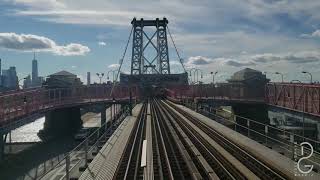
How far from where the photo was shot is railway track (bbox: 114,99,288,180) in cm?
2259

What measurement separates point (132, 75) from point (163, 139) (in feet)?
371

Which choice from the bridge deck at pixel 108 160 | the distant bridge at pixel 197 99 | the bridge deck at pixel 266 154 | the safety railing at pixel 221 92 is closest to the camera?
the bridge deck at pixel 108 160

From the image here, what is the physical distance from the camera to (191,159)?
89.9 feet

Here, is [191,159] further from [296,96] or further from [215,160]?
[296,96]

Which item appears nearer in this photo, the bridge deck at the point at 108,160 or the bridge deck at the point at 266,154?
the bridge deck at the point at 108,160

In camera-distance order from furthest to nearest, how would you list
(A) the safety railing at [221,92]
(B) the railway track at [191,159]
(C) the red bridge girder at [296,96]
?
(A) the safety railing at [221,92], (C) the red bridge girder at [296,96], (B) the railway track at [191,159]

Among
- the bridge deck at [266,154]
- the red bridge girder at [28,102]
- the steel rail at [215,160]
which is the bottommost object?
the steel rail at [215,160]

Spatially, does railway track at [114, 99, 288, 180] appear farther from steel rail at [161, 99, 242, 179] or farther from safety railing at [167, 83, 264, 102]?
safety railing at [167, 83, 264, 102]

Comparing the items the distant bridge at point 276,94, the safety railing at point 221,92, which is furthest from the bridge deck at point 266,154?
the safety railing at point 221,92

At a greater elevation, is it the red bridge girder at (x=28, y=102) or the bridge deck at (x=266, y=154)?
the red bridge girder at (x=28, y=102)

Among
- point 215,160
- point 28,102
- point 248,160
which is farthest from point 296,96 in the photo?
point 215,160

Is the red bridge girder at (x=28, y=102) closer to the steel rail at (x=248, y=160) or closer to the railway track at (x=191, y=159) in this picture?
the railway track at (x=191, y=159)

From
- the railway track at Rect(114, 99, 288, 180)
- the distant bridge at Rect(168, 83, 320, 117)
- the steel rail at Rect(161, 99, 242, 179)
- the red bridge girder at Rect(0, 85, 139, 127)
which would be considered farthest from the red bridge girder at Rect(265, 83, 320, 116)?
the steel rail at Rect(161, 99, 242, 179)

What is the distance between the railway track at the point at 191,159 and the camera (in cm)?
2259
